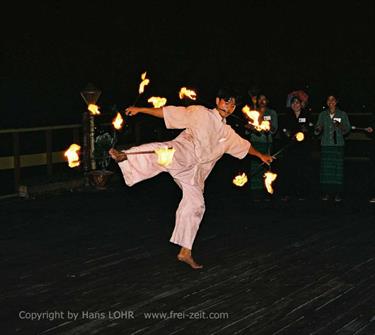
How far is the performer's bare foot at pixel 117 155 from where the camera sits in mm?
7555

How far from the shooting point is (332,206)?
11984 mm

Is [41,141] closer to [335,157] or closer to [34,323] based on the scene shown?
[335,157]

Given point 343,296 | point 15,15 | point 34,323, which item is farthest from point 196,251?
point 15,15

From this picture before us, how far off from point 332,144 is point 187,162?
4.79 m

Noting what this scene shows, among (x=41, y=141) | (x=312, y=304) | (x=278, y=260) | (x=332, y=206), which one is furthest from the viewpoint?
(x=41, y=141)

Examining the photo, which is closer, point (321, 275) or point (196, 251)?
point (321, 275)

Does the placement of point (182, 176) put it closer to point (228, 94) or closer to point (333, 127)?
point (228, 94)

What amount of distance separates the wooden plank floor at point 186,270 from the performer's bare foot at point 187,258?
0.07 m

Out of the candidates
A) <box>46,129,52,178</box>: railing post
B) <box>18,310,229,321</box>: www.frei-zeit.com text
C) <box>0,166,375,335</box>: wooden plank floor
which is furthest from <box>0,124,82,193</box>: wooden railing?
<box>18,310,229,321</box>: www.frei-zeit.com text

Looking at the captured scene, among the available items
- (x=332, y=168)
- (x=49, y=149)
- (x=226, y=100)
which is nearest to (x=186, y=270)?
(x=226, y=100)

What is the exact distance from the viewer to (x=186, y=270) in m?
7.93

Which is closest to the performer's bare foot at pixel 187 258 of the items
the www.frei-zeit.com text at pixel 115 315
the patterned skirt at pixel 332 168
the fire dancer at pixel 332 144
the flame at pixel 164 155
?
the flame at pixel 164 155

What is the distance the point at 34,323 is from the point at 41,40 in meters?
32.8

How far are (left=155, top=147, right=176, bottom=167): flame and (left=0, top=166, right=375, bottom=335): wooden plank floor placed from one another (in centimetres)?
105
